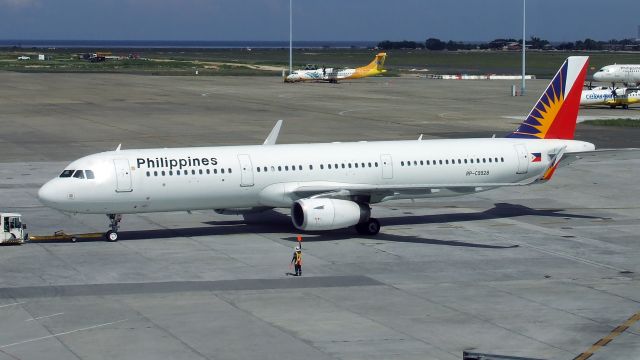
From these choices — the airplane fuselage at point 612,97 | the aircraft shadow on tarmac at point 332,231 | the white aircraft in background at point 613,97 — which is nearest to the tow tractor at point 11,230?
the aircraft shadow on tarmac at point 332,231

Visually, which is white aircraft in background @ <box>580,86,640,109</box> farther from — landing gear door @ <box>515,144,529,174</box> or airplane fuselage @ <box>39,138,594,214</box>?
landing gear door @ <box>515,144,529,174</box>

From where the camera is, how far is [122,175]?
4581cm

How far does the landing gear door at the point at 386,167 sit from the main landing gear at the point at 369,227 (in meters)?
2.55

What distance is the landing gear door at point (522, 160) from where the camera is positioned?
52.4 metres

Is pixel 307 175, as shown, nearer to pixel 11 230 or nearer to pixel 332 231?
pixel 332 231

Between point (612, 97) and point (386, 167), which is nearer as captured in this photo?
point (386, 167)

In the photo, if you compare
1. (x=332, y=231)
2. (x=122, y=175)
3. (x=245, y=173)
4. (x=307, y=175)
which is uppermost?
(x=122, y=175)

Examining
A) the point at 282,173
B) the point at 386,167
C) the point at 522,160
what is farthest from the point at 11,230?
the point at 522,160

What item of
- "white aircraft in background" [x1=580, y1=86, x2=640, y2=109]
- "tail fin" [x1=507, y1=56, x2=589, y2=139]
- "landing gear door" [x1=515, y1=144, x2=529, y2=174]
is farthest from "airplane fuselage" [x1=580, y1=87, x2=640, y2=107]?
Result: "landing gear door" [x1=515, y1=144, x2=529, y2=174]

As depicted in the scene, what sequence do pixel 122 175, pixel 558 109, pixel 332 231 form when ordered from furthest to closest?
pixel 558 109, pixel 332 231, pixel 122 175

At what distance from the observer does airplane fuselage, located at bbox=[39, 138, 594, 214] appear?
151 feet

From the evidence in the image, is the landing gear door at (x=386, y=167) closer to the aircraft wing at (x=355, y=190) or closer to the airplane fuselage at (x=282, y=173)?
the airplane fuselage at (x=282, y=173)

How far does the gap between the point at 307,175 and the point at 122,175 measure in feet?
27.1

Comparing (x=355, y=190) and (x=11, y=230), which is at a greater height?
(x=355, y=190)
